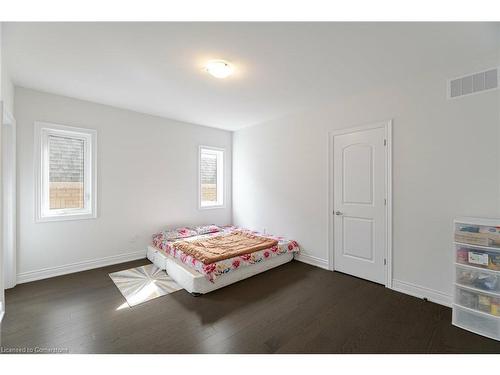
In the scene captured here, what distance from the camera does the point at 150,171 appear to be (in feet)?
13.0

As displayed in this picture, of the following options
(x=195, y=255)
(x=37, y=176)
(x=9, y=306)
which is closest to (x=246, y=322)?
(x=195, y=255)

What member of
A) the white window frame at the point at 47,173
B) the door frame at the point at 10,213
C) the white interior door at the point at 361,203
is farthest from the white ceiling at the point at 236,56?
the door frame at the point at 10,213

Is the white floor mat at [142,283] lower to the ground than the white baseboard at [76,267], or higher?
lower

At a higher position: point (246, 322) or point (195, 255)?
point (195, 255)

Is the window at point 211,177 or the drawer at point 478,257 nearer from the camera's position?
the drawer at point 478,257

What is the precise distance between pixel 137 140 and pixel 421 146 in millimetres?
4149

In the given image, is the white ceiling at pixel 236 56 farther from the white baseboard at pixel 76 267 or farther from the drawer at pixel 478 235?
the white baseboard at pixel 76 267

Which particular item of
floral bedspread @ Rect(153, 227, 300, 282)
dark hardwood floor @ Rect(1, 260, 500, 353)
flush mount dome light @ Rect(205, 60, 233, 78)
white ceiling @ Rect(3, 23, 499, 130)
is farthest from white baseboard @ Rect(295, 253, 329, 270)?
flush mount dome light @ Rect(205, 60, 233, 78)

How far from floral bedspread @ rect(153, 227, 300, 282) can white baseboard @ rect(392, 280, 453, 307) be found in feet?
4.86

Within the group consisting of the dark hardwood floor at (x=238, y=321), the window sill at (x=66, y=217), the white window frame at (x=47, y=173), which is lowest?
the dark hardwood floor at (x=238, y=321)

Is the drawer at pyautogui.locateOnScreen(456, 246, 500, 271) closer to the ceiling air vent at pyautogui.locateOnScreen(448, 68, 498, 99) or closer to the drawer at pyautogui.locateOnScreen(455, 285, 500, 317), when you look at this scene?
the drawer at pyautogui.locateOnScreen(455, 285, 500, 317)

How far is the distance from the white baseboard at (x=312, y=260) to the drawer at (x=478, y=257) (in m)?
1.68

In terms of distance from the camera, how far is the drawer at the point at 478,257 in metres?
1.87
